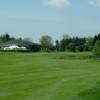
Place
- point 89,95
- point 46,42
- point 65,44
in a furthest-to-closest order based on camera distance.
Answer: point 46,42, point 65,44, point 89,95

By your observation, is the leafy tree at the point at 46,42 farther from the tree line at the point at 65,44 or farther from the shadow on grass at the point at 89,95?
the shadow on grass at the point at 89,95

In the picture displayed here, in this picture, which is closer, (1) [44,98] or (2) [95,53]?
(1) [44,98]

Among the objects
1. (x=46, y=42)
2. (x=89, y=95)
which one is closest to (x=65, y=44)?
(x=46, y=42)

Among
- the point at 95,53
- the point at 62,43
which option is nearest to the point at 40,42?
the point at 62,43

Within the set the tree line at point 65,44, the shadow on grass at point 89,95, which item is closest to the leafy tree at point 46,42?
the tree line at point 65,44

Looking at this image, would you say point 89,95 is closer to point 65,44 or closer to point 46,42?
point 65,44

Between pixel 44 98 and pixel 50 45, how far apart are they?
141 meters

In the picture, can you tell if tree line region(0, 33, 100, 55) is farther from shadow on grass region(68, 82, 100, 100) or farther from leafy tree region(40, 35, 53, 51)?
shadow on grass region(68, 82, 100, 100)

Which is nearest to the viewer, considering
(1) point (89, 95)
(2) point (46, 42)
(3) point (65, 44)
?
(1) point (89, 95)

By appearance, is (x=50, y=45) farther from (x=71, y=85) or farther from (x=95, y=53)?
(x=71, y=85)

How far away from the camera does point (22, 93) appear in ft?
66.6

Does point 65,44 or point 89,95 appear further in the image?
point 65,44

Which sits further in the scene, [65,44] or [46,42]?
[46,42]

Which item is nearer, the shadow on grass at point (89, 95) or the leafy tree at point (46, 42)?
the shadow on grass at point (89, 95)
